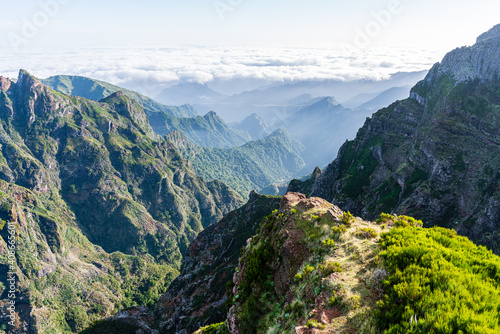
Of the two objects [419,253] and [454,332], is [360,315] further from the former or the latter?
[419,253]

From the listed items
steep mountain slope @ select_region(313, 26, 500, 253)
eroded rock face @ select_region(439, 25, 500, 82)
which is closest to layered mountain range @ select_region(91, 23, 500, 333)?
steep mountain slope @ select_region(313, 26, 500, 253)

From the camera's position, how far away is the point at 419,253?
59.2ft

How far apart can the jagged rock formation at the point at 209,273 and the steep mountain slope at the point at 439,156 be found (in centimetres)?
4225

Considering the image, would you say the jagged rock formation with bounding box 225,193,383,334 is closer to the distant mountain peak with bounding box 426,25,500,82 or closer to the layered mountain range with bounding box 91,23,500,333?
the layered mountain range with bounding box 91,23,500,333

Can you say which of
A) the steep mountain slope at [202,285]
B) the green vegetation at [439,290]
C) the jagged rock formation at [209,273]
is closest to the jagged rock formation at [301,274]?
the green vegetation at [439,290]

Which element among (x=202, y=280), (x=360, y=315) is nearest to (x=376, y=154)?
(x=202, y=280)

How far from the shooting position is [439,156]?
89750 millimetres

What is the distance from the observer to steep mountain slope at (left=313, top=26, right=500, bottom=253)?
76562 millimetres

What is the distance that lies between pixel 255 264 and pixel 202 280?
92395mm

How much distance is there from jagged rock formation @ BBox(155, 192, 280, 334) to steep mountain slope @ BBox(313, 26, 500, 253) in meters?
42.2

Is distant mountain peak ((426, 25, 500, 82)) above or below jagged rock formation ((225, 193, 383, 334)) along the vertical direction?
above

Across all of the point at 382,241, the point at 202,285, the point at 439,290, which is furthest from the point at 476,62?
the point at 202,285

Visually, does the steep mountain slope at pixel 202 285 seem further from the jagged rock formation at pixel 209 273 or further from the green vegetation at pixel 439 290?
the green vegetation at pixel 439 290

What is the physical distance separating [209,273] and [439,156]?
346 ft
